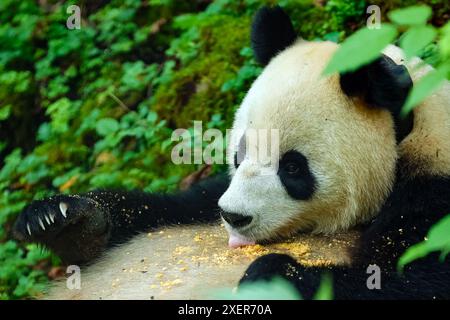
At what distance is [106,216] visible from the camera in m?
4.60

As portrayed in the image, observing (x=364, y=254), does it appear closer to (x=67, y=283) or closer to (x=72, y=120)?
(x=67, y=283)

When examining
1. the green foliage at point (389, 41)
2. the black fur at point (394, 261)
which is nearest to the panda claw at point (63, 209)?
the black fur at point (394, 261)

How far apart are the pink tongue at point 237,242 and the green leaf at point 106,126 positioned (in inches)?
119

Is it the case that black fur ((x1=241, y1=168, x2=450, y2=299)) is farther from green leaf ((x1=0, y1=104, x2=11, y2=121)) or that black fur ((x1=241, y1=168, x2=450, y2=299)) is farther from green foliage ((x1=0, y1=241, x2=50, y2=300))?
green leaf ((x1=0, y1=104, x2=11, y2=121))

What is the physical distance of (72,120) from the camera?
743 centimetres

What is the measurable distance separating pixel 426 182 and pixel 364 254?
50 centimetres

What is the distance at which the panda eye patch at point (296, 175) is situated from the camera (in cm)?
388

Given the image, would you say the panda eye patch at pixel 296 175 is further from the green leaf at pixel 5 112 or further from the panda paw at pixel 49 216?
the green leaf at pixel 5 112

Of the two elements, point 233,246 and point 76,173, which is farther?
point 76,173

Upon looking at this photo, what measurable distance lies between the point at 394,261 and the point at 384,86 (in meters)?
0.89

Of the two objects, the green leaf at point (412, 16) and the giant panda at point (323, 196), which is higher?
the green leaf at point (412, 16)

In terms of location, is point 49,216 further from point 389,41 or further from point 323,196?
point 389,41
